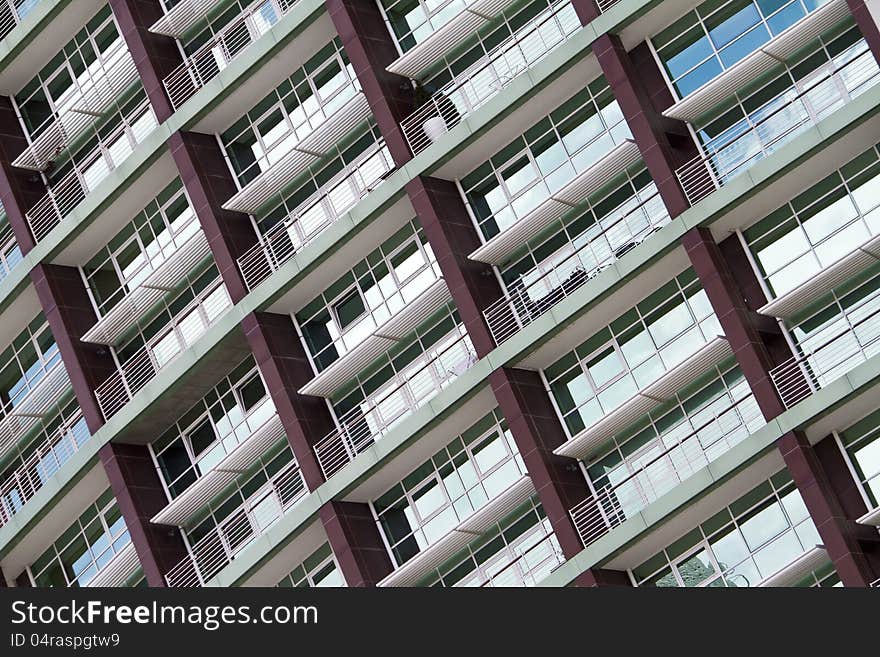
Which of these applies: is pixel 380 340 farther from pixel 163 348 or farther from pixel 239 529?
pixel 163 348

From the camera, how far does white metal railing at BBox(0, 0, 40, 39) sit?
68.2 m

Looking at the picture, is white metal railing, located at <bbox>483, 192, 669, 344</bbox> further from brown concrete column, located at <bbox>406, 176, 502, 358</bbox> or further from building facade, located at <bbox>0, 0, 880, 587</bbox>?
brown concrete column, located at <bbox>406, 176, 502, 358</bbox>

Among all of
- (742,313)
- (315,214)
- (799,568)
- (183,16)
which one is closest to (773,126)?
(742,313)

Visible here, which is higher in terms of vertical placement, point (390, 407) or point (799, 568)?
point (390, 407)

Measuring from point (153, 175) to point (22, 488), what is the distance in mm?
10526

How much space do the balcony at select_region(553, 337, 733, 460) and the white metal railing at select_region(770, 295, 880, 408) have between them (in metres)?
1.70

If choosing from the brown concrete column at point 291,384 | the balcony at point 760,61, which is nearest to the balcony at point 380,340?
the brown concrete column at point 291,384

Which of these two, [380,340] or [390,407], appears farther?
[390,407]

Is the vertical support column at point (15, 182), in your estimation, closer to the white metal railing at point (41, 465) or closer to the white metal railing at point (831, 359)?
the white metal railing at point (41, 465)

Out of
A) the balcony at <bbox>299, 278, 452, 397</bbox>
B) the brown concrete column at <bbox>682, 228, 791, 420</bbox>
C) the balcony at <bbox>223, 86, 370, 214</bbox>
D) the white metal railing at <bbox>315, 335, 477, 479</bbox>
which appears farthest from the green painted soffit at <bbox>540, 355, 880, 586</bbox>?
the balcony at <bbox>223, 86, 370, 214</bbox>

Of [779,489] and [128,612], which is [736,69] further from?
[128,612]

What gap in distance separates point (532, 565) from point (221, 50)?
17.6 metres

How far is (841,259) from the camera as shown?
173 feet

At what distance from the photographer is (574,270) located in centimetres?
5703
